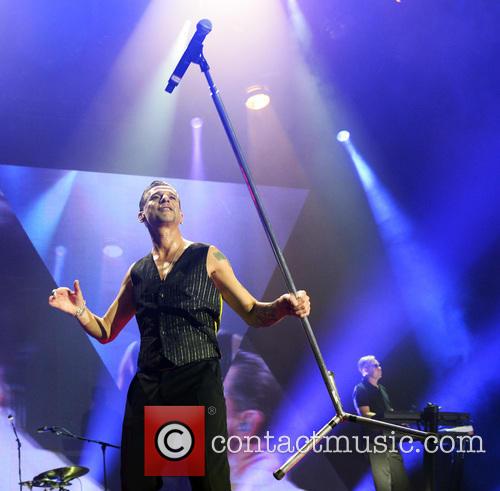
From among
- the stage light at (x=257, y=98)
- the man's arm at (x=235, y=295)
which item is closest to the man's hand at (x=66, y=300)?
the man's arm at (x=235, y=295)

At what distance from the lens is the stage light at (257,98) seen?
671 cm

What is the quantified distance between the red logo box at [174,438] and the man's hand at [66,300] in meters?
0.64

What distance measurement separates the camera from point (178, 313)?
2398mm

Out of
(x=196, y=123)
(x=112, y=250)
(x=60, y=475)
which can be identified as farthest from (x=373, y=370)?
(x=196, y=123)

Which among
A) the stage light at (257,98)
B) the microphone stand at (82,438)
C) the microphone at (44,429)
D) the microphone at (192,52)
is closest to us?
the microphone at (192,52)

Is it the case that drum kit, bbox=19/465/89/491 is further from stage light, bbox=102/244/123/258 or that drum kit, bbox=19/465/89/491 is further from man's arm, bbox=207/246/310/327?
man's arm, bbox=207/246/310/327

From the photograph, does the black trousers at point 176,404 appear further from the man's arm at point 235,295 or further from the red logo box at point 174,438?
the man's arm at point 235,295

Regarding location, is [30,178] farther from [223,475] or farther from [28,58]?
[223,475]

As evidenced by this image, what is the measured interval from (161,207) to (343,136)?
A: 4.81 meters

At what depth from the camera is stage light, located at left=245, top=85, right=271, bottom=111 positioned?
264 inches

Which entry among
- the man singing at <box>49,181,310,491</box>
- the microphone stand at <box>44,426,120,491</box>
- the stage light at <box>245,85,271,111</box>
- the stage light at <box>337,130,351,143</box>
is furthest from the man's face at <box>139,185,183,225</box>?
the stage light at <box>337,130,351,143</box>

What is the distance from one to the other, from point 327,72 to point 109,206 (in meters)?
3.02

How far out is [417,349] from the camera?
684cm

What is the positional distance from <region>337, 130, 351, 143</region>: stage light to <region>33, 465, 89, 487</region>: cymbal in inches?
182
